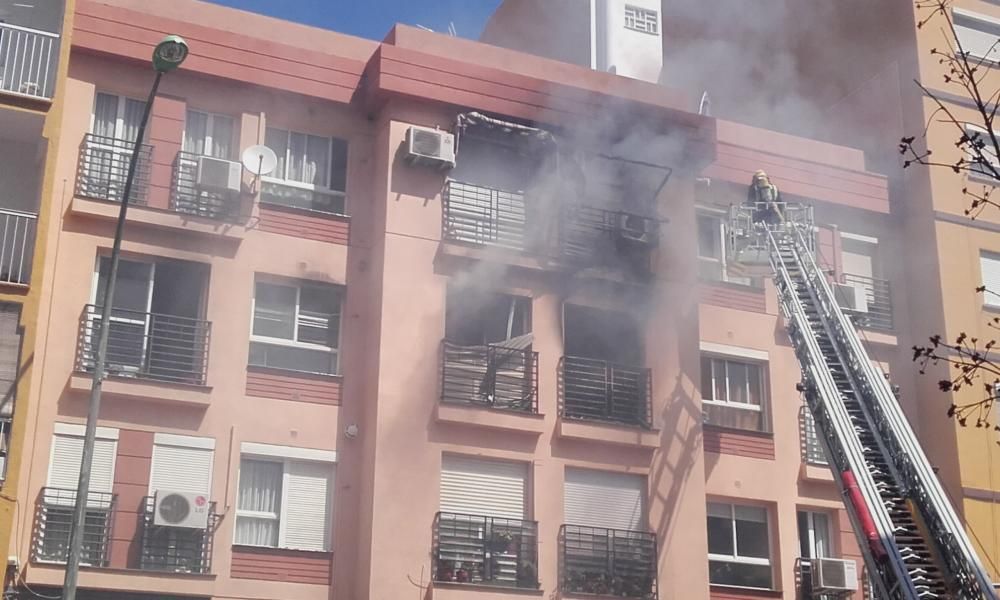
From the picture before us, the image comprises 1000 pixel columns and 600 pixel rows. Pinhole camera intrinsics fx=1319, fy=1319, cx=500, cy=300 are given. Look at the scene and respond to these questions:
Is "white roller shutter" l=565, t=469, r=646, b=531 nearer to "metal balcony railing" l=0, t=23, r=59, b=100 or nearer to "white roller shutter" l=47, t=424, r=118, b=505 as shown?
"white roller shutter" l=47, t=424, r=118, b=505

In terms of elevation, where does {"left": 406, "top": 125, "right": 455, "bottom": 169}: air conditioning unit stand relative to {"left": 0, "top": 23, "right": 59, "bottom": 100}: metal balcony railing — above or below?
below

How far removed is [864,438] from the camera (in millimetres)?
16875

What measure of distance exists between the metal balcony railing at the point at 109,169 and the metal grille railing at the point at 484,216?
4202mm

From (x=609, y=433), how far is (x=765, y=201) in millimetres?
4813

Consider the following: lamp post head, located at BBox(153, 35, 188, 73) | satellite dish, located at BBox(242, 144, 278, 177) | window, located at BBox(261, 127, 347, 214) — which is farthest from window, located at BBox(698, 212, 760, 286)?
lamp post head, located at BBox(153, 35, 188, 73)

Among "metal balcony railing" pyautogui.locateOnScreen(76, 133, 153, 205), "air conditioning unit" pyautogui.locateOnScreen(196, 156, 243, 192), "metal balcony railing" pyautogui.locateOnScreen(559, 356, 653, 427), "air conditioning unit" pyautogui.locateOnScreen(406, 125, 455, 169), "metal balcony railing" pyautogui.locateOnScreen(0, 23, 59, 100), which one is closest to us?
"metal balcony railing" pyautogui.locateOnScreen(0, 23, 59, 100)

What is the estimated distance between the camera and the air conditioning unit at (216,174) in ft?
58.3

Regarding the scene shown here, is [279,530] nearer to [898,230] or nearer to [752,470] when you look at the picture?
[752,470]

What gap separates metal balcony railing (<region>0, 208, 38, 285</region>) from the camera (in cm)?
1656

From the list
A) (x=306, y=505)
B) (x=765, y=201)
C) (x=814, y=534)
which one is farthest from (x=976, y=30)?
(x=306, y=505)

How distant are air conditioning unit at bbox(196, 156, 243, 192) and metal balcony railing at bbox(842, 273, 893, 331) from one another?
10502mm

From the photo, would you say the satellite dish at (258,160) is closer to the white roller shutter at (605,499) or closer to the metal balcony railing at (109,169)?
the metal balcony railing at (109,169)

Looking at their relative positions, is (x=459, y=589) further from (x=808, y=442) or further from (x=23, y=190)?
(x=23, y=190)

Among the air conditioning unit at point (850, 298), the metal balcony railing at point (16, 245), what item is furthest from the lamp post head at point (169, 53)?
the air conditioning unit at point (850, 298)
